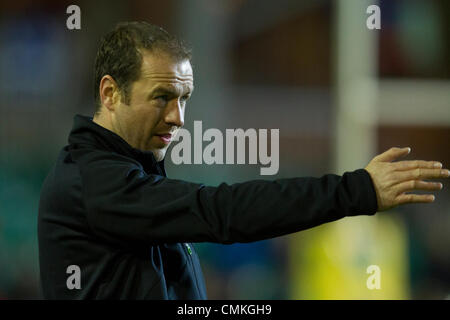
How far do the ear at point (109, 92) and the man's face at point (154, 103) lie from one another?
25 millimetres

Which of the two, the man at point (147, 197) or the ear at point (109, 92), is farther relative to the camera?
the ear at point (109, 92)

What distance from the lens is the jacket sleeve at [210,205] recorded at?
52.6 inches

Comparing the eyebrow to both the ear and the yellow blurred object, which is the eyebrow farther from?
the yellow blurred object

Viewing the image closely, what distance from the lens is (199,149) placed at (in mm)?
3252

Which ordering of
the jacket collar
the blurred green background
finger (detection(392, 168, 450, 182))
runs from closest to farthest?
finger (detection(392, 168, 450, 182)), the jacket collar, the blurred green background

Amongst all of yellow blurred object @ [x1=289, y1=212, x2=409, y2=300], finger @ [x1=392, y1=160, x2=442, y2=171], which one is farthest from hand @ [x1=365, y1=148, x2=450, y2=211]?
yellow blurred object @ [x1=289, y1=212, x2=409, y2=300]

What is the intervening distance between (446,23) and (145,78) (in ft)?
13.0

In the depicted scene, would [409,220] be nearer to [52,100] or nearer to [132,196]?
[52,100]

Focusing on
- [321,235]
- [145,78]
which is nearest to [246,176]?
[321,235]

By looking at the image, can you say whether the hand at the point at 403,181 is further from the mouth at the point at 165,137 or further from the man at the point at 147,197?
the mouth at the point at 165,137

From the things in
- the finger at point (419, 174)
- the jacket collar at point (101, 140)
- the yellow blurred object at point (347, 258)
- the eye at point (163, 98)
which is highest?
the eye at point (163, 98)

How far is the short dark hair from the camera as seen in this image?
1702 mm

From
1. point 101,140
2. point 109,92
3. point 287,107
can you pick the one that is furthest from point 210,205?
point 287,107

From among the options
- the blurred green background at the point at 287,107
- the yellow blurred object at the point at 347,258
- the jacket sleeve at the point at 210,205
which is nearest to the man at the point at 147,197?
the jacket sleeve at the point at 210,205
